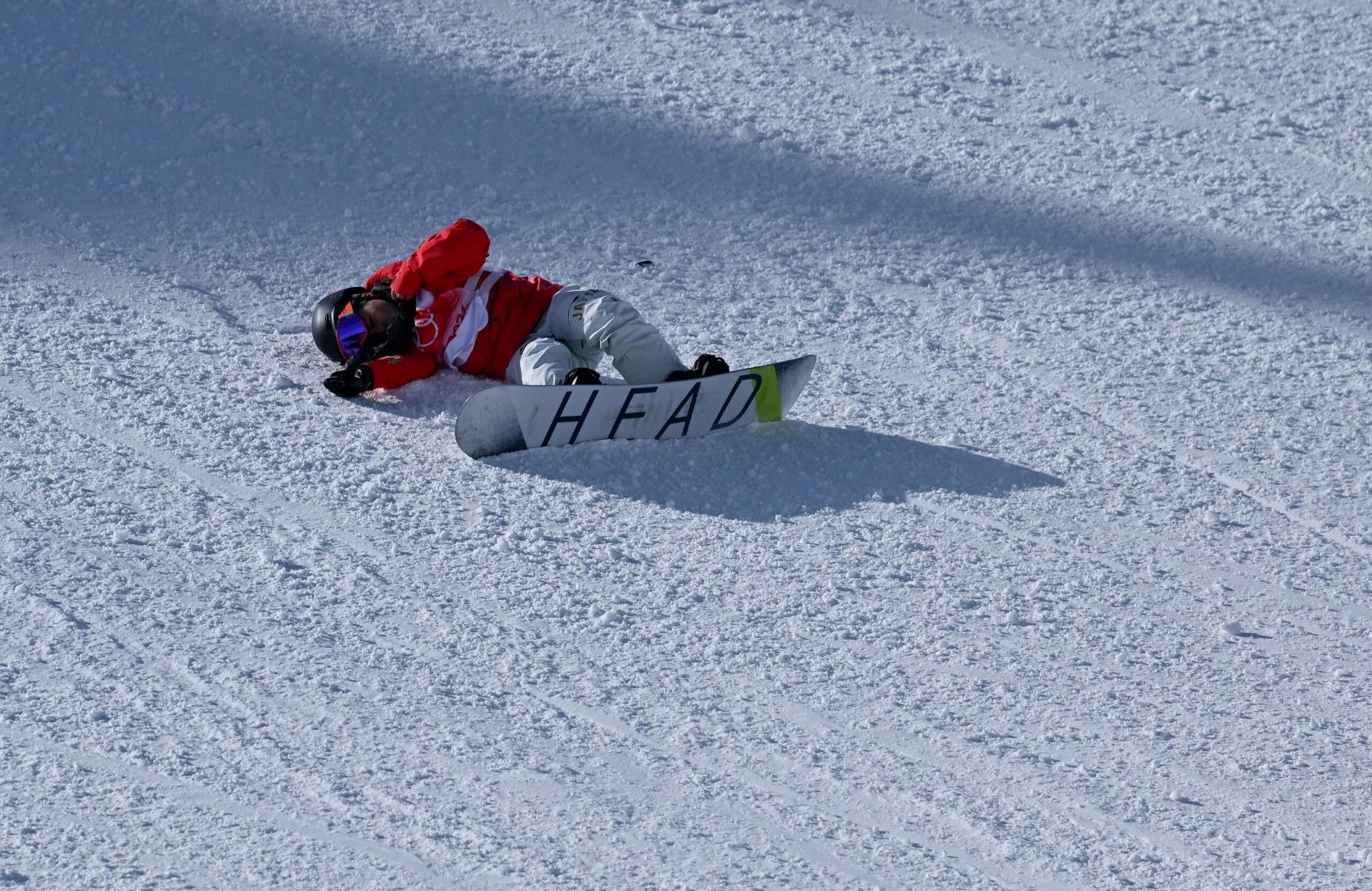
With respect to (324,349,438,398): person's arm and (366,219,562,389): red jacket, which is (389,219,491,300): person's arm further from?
(324,349,438,398): person's arm

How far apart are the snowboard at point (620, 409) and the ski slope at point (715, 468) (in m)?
0.06

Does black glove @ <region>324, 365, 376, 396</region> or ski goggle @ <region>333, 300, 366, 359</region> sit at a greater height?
ski goggle @ <region>333, 300, 366, 359</region>

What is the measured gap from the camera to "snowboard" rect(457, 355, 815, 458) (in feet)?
13.8

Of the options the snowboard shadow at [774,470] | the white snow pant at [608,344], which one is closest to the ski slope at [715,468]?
the snowboard shadow at [774,470]

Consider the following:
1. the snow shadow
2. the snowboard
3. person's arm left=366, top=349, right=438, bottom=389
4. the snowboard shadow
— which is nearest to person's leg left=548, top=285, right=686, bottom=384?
the snowboard

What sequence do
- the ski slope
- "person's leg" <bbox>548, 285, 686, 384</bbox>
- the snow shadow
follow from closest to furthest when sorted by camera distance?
1. the ski slope
2. "person's leg" <bbox>548, 285, 686, 384</bbox>
3. the snow shadow

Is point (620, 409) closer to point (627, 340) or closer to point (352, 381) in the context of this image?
point (627, 340)

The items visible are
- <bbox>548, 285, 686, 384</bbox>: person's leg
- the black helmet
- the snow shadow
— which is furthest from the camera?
the snow shadow

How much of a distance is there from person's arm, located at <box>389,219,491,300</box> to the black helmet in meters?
0.15

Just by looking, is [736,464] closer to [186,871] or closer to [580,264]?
[580,264]

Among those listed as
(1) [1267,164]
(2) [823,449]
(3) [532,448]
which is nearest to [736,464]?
(2) [823,449]

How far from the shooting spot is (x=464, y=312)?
462 centimetres

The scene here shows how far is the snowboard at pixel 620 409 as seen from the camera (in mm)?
4203

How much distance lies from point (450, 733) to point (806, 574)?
985 millimetres
